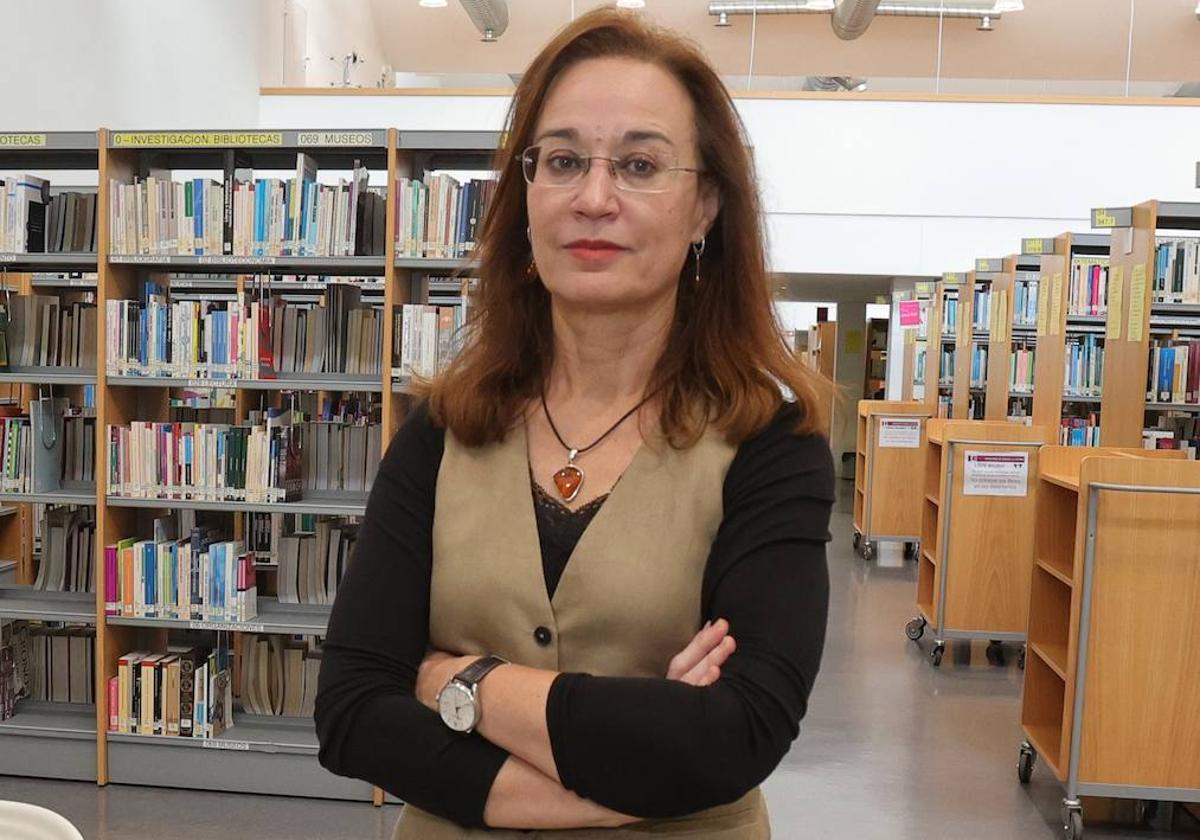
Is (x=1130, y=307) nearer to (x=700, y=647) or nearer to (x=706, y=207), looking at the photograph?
(x=706, y=207)

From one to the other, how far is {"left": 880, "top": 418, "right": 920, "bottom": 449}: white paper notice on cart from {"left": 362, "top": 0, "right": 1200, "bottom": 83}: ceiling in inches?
143

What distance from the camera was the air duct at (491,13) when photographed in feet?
35.4

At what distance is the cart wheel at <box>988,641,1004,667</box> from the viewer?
5.98 metres

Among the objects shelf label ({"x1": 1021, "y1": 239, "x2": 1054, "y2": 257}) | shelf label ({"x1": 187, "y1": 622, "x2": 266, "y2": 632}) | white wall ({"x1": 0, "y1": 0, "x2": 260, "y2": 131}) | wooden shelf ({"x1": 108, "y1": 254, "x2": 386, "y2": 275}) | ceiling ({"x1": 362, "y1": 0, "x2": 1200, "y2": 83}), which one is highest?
ceiling ({"x1": 362, "y1": 0, "x2": 1200, "y2": 83})

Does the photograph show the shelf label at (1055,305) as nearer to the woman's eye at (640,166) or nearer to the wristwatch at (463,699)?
the woman's eye at (640,166)

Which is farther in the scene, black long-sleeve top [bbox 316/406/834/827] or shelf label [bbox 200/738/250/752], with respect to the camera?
shelf label [bbox 200/738/250/752]

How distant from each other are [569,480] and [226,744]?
3.20 meters

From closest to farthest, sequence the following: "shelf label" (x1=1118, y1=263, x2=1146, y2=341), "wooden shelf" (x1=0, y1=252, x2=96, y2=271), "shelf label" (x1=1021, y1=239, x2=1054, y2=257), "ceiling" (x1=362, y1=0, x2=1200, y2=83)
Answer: "wooden shelf" (x1=0, y1=252, x2=96, y2=271) → "shelf label" (x1=1118, y1=263, x2=1146, y2=341) → "shelf label" (x1=1021, y1=239, x2=1054, y2=257) → "ceiling" (x1=362, y1=0, x2=1200, y2=83)

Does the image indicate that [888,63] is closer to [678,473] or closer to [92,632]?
[92,632]

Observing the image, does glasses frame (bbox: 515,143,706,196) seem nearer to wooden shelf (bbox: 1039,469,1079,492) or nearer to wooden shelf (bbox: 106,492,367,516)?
wooden shelf (bbox: 106,492,367,516)

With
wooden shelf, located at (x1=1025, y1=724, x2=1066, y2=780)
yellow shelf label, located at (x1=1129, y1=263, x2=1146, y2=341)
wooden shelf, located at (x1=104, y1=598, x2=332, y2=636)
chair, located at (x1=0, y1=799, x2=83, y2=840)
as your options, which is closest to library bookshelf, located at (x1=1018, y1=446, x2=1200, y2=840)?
wooden shelf, located at (x1=1025, y1=724, x2=1066, y2=780)

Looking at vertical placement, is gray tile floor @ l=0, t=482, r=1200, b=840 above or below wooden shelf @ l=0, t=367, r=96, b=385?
below

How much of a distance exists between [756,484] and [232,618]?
10.3 feet

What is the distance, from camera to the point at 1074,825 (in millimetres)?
3594
